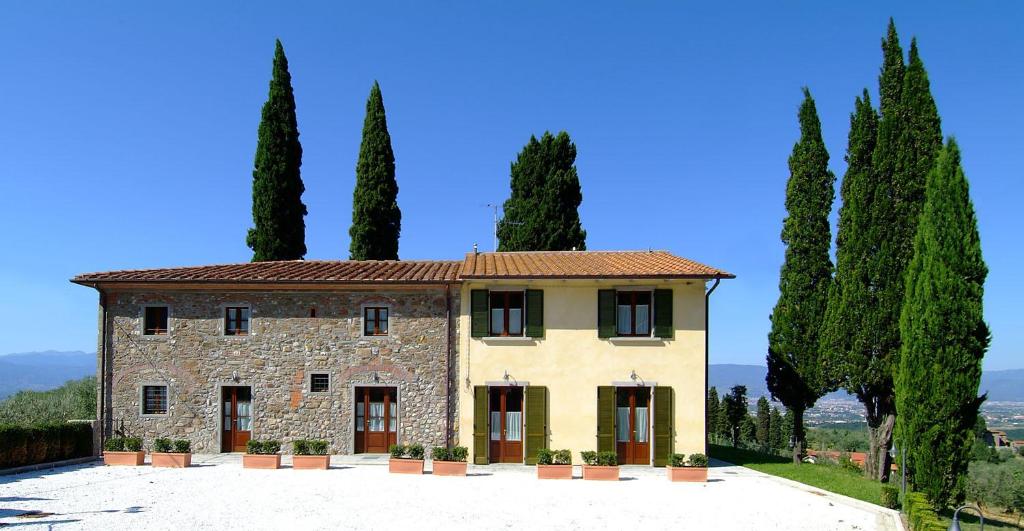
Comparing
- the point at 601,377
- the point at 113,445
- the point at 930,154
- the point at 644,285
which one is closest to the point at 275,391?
the point at 113,445

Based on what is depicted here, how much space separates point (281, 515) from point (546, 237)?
22.1 m

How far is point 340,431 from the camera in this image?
17.2 meters

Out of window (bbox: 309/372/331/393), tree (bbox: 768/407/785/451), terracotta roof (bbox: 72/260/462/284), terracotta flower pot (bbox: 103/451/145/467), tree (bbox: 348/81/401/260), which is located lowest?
tree (bbox: 768/407/785/451)

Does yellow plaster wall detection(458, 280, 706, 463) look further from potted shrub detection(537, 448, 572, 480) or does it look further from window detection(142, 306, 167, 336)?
window detection(142, 306, 167, 336)

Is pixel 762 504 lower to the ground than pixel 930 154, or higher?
lower

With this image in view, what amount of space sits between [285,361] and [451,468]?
5.84 meters

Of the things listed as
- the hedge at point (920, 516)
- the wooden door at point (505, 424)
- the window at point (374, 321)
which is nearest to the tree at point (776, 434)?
the wooden door at point (505, 424)

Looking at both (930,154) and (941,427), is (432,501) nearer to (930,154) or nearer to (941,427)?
(941,427)

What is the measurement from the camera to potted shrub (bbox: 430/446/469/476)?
14945 mm

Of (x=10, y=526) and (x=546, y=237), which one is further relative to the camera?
(x=546, y=237)

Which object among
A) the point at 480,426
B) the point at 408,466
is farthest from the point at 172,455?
the point at 480,426

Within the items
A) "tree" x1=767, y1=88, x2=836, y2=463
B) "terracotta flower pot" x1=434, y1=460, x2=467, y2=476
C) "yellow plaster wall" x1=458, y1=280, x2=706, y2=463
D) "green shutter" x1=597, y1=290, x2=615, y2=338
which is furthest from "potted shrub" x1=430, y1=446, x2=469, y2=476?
"tree" x1=767, y1=88, x2=836, y2=463

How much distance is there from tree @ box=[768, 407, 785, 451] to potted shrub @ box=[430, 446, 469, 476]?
28898 millimetres

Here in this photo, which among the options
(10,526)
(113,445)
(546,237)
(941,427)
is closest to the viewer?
(10,526)
